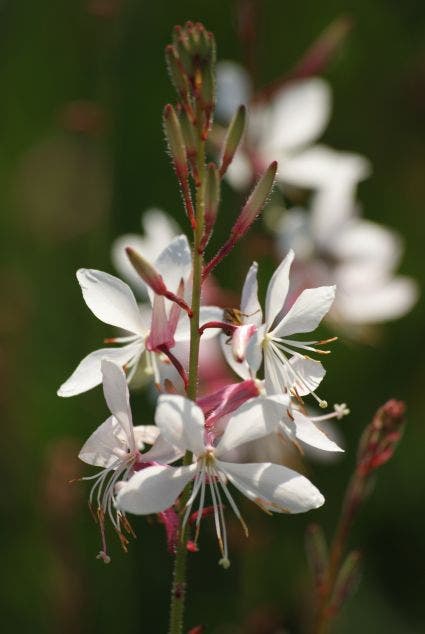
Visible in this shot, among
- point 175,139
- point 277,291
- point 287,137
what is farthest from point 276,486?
point 287,137

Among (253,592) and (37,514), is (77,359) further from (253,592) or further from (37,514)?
(253,592)

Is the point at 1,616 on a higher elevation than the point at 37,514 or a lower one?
lower

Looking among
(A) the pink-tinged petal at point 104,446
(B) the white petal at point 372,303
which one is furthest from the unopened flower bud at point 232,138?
(B) the white petal at point 372,303

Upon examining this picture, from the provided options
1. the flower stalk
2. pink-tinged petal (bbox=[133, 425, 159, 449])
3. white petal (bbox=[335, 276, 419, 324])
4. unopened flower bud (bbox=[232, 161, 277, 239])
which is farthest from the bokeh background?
unopened flower bud (bbox=[232, 161, 277, 239])

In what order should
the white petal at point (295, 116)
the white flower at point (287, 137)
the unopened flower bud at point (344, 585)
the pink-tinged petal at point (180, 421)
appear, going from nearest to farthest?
the pink-tinged petal at point (180, 421)
the unopened flower bud at point (344, 585)
the white flower at point (287, 137)
the white petal at point (295, 116)

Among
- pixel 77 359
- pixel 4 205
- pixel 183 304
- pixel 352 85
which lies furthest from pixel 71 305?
pixel 183 304

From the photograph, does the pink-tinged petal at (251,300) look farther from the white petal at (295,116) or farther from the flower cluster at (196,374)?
the white petal at (295,116)
